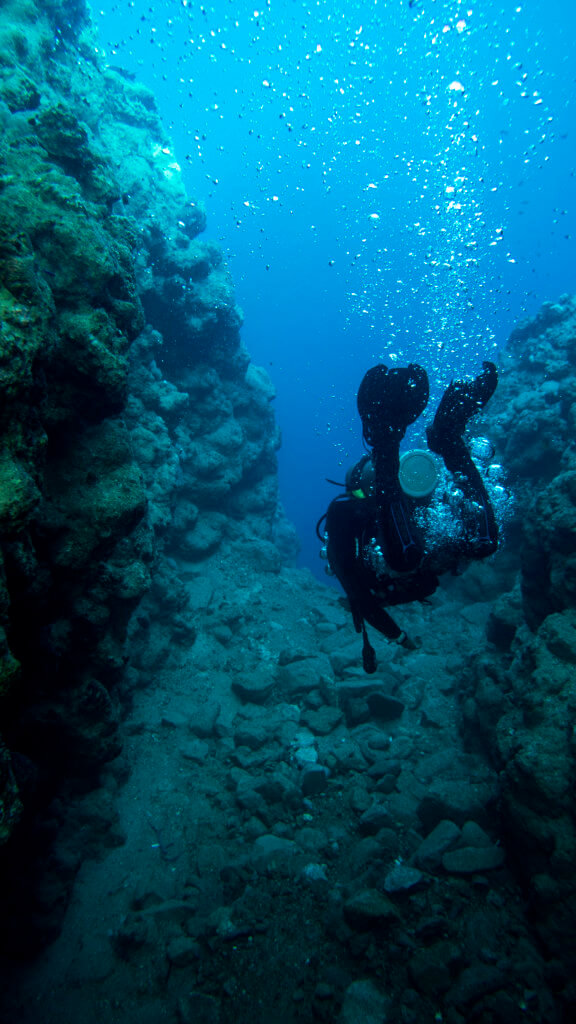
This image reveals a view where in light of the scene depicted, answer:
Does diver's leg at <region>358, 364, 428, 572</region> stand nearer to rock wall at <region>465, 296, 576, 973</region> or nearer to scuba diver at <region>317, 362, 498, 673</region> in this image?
scuba diver at <region>317, 362, 498, 673</region>

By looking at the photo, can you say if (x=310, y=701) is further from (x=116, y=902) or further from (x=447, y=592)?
(x=447, y=592)

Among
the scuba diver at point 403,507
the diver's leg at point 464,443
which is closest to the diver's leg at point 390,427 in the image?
the scuba diver at point 403,507

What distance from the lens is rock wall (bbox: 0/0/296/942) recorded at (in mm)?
2650

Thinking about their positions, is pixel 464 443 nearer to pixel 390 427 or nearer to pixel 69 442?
pixel 390 427

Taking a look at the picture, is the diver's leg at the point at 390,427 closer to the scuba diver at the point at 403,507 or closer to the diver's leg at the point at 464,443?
the scuba diver at the point at 403,507

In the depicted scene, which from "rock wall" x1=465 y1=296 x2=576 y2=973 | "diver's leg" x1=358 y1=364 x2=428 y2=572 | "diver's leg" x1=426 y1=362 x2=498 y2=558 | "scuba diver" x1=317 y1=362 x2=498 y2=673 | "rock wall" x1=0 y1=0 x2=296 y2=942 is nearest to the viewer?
"rock wall" x1=0 y1=0 x2=296 y2=942

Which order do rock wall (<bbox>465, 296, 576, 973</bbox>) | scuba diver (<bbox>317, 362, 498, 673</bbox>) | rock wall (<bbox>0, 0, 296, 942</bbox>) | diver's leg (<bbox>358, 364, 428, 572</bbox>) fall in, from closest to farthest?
1. rock wall (<bbox>0, 0, 296, 942</bbox>)
2. rock wall (<bbox>465, 296, 576, 973</bbox>)
3. diver's leg (<bbox>358, 364, 428, 572</bbox>)
4. scuba diver (<bbox>317, 362, 498, 673</bbox>)

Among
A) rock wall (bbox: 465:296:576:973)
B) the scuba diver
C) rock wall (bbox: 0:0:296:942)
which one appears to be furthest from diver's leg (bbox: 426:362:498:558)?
rock wall (bbox: 0:0:296:942)

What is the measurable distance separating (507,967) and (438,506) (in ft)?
12.3

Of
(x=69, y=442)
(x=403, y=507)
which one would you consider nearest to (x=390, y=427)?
(x=403, y=507)

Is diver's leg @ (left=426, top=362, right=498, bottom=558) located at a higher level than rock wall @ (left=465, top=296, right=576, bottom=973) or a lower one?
higher

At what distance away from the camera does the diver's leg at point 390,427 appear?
13.0ft

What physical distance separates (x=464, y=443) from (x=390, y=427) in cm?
92

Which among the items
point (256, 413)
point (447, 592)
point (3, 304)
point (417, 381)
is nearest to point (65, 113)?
point (3, 304)
